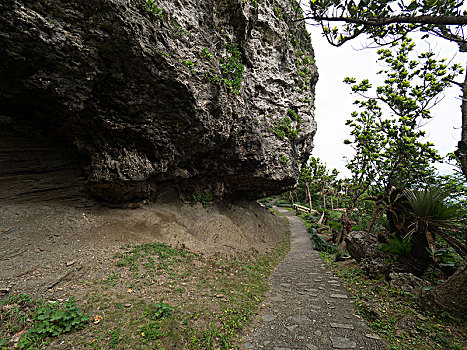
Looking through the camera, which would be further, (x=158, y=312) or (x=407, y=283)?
(x=407, y=283)

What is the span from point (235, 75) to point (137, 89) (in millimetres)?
4298

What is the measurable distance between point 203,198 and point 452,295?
8493 millimetres

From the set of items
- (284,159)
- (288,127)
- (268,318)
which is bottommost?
(268,318)

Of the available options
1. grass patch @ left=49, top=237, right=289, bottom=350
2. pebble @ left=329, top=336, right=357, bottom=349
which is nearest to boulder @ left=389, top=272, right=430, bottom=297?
pebble @ left=329, top=336, right=357, bottom=349

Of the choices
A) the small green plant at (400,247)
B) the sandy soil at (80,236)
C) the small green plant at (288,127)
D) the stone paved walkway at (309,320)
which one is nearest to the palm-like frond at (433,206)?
the small green plant at (400,247)

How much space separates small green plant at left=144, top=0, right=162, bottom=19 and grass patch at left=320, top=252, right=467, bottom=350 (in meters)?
8.79

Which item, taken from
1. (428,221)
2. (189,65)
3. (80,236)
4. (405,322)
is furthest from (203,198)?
(428,221)

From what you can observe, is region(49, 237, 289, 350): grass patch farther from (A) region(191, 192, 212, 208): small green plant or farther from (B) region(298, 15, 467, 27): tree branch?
(B) region(298, 15, 467, 27): tree branch

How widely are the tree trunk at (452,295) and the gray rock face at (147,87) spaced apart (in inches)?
283

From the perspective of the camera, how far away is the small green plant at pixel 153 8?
4848 mm

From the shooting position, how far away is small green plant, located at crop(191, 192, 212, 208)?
933cm

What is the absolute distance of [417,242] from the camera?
459 cm

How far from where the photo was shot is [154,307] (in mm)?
3445

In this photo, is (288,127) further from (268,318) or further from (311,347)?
(311,347)
